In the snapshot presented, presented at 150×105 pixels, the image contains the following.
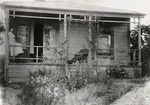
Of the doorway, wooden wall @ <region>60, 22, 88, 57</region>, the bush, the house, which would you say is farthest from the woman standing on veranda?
the bush

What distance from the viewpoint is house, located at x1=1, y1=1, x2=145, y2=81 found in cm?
1586

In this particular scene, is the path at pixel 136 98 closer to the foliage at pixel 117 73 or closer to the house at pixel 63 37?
the foliage at pixel 117 73

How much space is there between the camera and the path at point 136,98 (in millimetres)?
10491

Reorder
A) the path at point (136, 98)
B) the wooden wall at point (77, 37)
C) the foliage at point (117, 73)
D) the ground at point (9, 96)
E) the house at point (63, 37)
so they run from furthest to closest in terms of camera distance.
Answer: the wooden wall at point (77, 37) → the foliage at point (117, 73) → the house at point (63, 37) → the ground at point (9, 96) → the path at point (136, 98)

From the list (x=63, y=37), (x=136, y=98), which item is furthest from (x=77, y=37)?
(x=136, y=98)

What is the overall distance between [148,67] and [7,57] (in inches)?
345

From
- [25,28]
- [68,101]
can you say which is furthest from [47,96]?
[25,28]

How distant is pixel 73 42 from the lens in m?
19.0

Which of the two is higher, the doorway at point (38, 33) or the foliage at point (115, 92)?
the doorway at point (38, 33)

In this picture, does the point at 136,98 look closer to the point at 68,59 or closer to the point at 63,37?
the point at 68,59

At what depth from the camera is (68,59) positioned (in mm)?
16297

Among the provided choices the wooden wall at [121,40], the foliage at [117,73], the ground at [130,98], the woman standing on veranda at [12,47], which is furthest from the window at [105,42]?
the ground at [130,98]

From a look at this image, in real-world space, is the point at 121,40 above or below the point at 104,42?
above

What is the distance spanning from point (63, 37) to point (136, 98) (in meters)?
8.63
